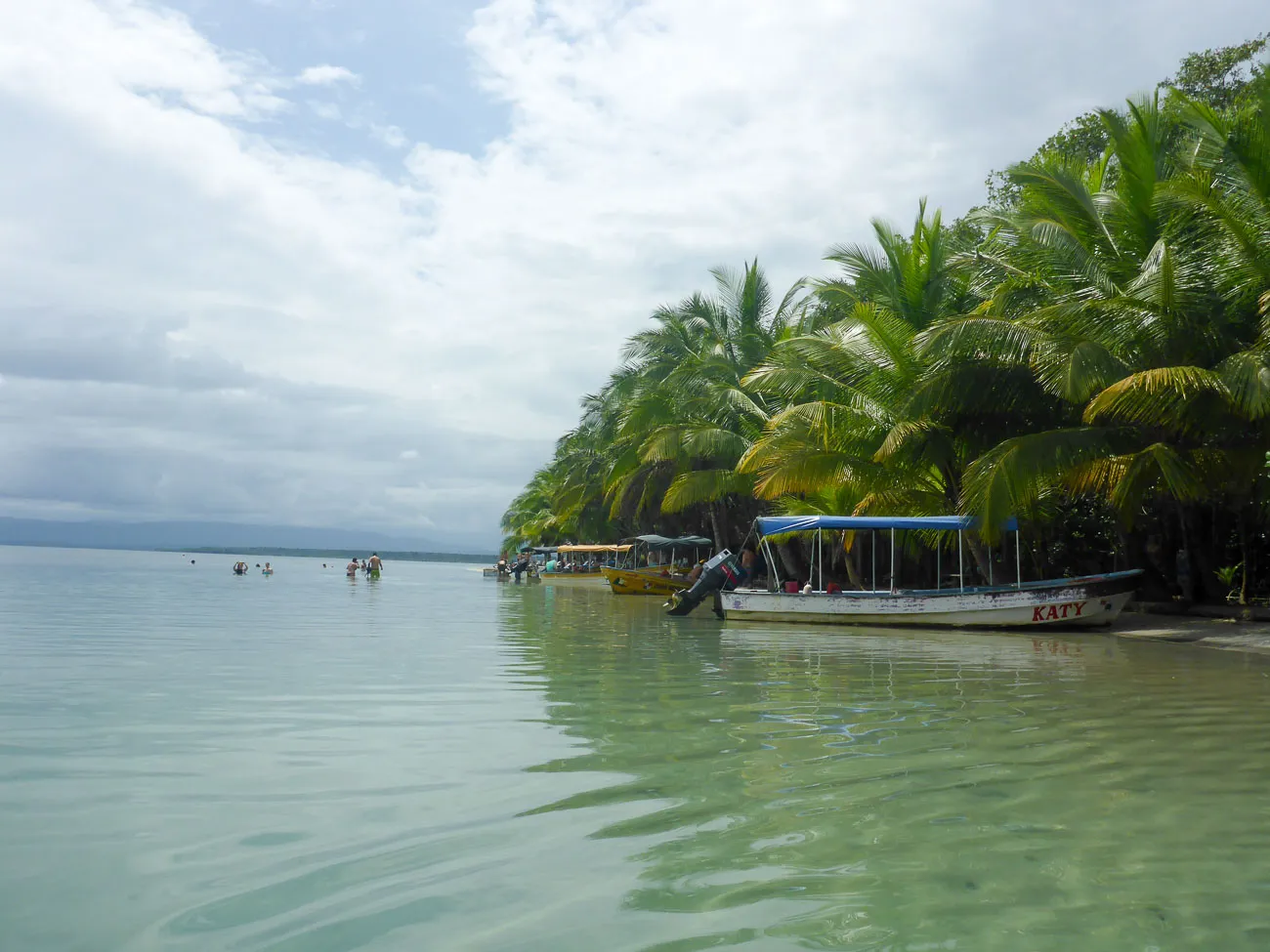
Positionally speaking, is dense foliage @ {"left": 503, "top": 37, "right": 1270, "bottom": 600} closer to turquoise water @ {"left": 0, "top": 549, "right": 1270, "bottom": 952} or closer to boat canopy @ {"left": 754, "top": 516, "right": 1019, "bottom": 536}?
boat canopy @ {"left": 754, "top": 516, "right": 1019, "bottom": 536}

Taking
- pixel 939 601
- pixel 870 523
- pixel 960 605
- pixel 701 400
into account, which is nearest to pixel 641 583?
pixel 701 400

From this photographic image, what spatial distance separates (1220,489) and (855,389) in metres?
7.22

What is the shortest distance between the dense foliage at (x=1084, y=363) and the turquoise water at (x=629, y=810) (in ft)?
18.3

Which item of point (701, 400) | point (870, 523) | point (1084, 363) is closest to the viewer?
point (1084, 363)

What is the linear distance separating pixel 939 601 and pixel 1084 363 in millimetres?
5470

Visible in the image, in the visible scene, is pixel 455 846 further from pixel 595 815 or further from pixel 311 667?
pixel 311 667

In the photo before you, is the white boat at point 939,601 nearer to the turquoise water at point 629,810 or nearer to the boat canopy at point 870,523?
the boat canopy at point 870,523

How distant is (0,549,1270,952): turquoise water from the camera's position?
379 centimetres

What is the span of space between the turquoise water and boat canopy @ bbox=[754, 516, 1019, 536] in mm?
7292

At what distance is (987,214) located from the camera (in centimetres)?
1944

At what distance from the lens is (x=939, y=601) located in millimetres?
19078

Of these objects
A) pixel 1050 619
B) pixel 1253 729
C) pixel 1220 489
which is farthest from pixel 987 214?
pixel 1253 729

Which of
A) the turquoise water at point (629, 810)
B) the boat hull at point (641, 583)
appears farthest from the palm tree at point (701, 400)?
the turquoise water at point (629, 810)

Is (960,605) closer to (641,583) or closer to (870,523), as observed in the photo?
(870,523)
